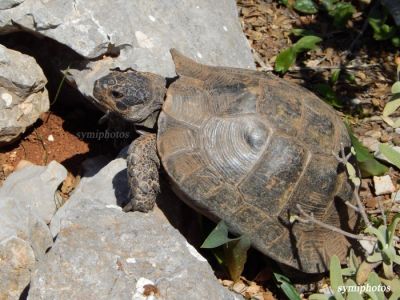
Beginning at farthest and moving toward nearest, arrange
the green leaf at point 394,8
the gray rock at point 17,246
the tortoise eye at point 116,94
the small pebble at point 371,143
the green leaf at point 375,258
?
the green leaf at point 394,8
the small pebble at point 371,143
the tortoise eye at point 116,94
the gray rock at point 17,246
the green leaf at point 375,258

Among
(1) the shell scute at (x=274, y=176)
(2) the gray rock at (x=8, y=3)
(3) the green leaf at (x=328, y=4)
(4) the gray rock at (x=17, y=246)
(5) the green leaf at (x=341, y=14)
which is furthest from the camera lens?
(3) the green leaf at (x=328, y=4)

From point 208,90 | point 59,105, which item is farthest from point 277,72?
point 59,105

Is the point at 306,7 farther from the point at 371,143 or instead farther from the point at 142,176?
the point at 142,176

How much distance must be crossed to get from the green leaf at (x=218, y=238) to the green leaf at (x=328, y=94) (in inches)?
67.6

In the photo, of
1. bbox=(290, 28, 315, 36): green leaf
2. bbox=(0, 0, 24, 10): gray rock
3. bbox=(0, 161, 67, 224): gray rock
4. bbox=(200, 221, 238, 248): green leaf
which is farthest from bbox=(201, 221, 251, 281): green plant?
bbox=(290, 28, 315, 36): green leaf

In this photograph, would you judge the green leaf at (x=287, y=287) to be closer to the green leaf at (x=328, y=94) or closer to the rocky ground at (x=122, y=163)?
the rocky ground at (x=122, y=163)

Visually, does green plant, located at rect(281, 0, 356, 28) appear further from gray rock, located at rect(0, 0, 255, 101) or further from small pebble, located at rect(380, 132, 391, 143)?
small pebble, located at rect(380, 132, 391, 143)

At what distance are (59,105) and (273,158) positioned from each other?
1.84 metres

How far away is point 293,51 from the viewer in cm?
497

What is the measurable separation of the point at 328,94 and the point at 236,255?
5.74 ft

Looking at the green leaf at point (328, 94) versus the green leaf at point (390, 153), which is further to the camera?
the green leaf at point (328, 94)

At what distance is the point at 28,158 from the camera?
4344 mm

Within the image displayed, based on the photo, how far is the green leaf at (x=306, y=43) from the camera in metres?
5.00

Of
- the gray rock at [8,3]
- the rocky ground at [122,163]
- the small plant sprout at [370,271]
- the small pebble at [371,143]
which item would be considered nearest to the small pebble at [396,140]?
the rocky ground at [122,163]
